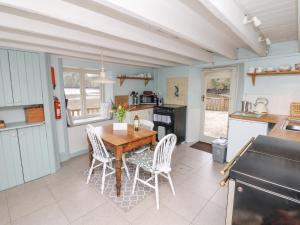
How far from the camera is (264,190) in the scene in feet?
2.73

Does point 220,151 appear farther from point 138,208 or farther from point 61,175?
point 61,175

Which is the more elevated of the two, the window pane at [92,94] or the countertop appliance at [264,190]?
the window pane at [92,94]

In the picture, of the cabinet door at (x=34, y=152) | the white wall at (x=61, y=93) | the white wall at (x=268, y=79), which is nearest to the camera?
the cabinet door at (x=34, y=152)

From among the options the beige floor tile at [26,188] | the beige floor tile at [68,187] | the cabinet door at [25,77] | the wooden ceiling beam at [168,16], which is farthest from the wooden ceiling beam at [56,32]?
the beige floor tile at [26,188]

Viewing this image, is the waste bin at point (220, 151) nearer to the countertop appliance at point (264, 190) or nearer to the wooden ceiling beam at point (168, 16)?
the wooden ceiling beam at point (168, 16)

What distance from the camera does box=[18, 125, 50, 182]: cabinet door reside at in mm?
2492

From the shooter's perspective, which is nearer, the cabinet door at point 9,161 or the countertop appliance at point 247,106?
the cabinet door at point 9,161

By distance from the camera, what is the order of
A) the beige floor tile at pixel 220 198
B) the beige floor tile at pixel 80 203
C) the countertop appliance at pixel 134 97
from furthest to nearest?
the countertop appliance at pixel 134 97, the beige floor tile at pixel 220 198, the beige floor tile at pixel 80 203

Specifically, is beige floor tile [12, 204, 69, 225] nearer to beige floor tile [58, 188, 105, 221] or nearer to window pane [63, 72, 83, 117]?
beige floor tile [58, 188, 105, 221]

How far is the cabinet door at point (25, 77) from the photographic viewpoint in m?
2.32

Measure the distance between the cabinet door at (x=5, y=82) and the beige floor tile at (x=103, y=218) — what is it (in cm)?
197

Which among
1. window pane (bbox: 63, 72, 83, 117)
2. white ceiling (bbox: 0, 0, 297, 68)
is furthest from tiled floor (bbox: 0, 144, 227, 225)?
white ceiling (bbox: 0, 0, 297, 68)

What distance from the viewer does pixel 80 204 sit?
81.3 inches

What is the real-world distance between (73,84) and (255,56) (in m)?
3.87
